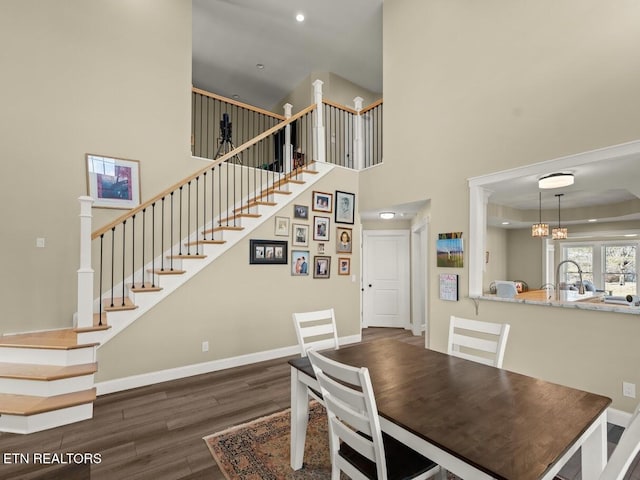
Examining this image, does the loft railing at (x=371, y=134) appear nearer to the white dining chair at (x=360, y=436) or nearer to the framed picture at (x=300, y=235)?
the framed picture at (x=300, y=235)

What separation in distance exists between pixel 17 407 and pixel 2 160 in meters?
2.68

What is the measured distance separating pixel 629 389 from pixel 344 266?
11.9ft

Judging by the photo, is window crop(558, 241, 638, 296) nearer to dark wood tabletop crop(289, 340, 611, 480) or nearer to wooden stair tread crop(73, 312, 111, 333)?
dark wood tabletop crop(289, 340, 611, 480)

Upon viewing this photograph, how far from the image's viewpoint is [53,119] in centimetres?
389

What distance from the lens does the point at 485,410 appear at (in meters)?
1.42

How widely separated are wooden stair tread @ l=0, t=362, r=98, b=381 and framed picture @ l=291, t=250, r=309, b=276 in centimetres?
264

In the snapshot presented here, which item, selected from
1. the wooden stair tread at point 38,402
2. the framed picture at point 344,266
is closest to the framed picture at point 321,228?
the framed picture at point 344,266

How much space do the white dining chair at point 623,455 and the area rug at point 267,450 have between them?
166 centimetres

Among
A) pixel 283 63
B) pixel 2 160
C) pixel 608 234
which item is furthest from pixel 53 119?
pixel 608 234

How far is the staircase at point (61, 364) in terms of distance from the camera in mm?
2717

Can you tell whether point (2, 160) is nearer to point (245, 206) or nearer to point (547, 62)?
point (245, 206)

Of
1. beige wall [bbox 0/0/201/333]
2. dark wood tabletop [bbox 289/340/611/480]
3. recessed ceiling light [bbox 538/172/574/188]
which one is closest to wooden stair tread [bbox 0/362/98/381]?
beige wall [bbox 0/0/201/333]

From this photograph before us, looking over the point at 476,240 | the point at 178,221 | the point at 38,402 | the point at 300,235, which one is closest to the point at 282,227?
the point at 300,235

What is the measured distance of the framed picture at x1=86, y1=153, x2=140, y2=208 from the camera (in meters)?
4.09
